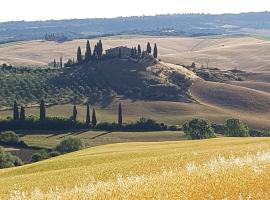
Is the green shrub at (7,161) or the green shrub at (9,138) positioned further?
the green shrub at (9,138)

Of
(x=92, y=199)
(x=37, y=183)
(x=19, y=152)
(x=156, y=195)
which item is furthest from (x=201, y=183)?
(x=19, y=152)

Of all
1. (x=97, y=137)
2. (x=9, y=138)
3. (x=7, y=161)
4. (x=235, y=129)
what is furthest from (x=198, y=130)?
(x=9, y=138)

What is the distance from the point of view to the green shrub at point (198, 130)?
449 feet

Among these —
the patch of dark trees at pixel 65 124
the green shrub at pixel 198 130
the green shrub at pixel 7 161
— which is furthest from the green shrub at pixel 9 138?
the green shrub at pixel 198 130

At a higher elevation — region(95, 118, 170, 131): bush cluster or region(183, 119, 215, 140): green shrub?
region(183, 119, 215, 140): green shrub

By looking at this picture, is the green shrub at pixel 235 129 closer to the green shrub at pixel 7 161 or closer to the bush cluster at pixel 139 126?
the bush cluster at pixel 139 126

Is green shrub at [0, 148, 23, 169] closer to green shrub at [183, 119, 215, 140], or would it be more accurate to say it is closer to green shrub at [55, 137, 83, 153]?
green shrub at [55, 137, 83, 153]

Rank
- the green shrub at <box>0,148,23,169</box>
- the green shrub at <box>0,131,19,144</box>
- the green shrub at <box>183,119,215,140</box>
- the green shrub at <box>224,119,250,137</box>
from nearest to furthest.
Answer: the green shrub at <box>0,148,23,169</box> → the green shrub at <box>183,119,215,140</box> → the green shrub at <box>224,119,250,137</box> → the green shrub at <box>0,131,19,144</box>

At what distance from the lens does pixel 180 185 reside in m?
16.5

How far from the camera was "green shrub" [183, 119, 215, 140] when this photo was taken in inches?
5385

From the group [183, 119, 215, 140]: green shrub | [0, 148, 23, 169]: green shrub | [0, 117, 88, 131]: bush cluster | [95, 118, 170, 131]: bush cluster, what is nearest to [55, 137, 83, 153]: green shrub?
[0, 148, 23, 169]: green shrub

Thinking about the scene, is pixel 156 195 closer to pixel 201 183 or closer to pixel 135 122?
pixel 201 183

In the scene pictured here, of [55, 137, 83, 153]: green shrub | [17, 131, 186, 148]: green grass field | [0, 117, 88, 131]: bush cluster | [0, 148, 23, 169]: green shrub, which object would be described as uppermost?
[0, 148, 23, 169]: green shrub

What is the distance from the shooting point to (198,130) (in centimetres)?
13825
